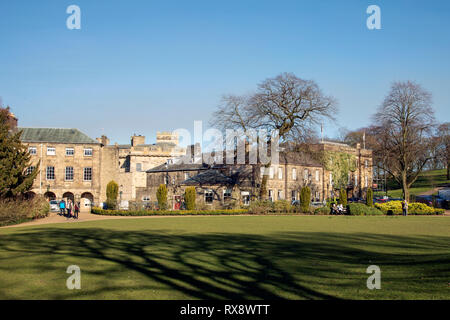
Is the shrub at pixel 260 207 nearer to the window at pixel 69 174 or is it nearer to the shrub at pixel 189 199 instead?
the shrub at pixel 189 199

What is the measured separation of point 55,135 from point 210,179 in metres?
23.1

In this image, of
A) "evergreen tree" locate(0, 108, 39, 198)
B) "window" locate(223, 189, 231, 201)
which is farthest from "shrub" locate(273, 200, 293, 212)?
"evergreen tree" locate(0, 108, 39, 198)

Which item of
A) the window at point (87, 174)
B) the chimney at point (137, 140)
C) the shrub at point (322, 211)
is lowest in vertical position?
the shrub at point (322, 211)

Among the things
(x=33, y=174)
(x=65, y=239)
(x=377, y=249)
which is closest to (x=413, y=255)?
(x=377, y=249)

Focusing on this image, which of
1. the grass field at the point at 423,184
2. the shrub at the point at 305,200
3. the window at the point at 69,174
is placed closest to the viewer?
the shrub at the point at 305,200

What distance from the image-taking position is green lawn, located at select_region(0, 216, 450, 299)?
29.6ft

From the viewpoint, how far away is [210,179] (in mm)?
51688

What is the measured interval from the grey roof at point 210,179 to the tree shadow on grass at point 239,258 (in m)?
31.1

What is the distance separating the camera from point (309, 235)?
20484mm

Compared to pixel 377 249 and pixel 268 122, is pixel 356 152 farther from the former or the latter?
pixel 377 249

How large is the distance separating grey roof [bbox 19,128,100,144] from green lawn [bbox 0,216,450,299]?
1707 inches

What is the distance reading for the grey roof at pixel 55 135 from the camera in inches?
2319

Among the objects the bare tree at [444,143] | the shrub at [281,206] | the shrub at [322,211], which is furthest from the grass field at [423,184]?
the shrub at [281,206]

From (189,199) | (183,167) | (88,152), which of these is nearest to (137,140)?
(88,152)
